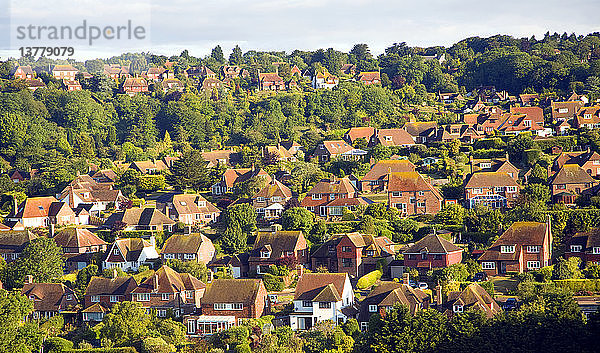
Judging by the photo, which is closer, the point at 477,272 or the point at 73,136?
the point at 477,272

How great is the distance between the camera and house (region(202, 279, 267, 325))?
46.7 m

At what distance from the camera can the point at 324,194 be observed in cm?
6406

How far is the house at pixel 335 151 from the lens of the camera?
79.4 meters

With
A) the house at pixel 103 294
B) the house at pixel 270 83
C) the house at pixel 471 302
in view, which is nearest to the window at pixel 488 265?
the house at pixel 471 302

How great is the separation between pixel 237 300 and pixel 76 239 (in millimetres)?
16999

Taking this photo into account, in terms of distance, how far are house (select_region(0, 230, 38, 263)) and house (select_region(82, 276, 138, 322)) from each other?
957 centimetres

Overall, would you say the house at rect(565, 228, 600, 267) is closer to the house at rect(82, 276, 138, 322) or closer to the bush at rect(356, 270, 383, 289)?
the bush at rect(356, 270, 383, 289)

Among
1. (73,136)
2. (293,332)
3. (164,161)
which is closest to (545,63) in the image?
(164,161)

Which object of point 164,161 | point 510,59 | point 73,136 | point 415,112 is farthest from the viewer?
point 510,59

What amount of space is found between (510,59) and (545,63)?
15.9ft

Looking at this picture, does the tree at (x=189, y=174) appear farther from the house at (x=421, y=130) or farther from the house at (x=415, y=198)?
the house at (x=421, y=130)

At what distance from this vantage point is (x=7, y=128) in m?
86.7

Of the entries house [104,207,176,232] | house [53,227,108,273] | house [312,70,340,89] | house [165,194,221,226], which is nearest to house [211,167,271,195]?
house [165,194,221,226]

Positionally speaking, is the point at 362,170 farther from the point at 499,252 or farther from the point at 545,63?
the point at 545,63
